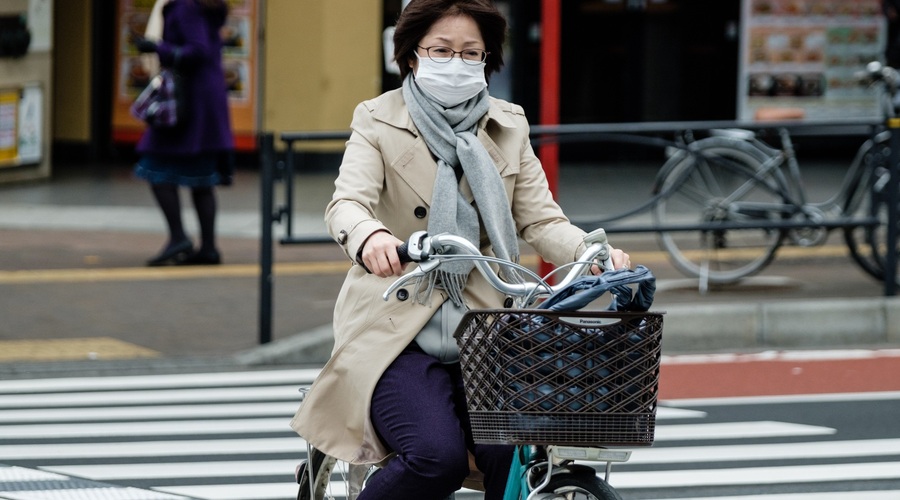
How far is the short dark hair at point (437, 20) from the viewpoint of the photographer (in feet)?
12.5

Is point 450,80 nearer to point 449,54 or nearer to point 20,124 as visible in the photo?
point 449,54

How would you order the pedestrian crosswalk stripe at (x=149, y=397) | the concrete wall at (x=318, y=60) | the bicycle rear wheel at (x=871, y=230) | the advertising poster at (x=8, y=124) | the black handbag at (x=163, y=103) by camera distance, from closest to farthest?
the pedestrian crosswalk stripe at (x=149, y=397) → the bicycle rear wheel at (x=871, y=230) → the black handbag at (x=163, y=103) → the advertising poster at (x=8, y=124) → the concrete wall at (x=318, y=60)

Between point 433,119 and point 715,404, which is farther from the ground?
point 433,119

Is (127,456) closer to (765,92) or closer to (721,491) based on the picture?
(721,491)

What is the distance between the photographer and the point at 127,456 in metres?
6.27

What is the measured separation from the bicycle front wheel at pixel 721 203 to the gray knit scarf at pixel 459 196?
546 centimetres

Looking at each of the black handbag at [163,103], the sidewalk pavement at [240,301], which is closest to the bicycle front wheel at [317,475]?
the sidewalk pavement at [240,301]

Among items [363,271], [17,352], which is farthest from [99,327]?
[363,271]

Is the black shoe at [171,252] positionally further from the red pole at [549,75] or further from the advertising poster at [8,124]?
the advertising poster at [8,124]

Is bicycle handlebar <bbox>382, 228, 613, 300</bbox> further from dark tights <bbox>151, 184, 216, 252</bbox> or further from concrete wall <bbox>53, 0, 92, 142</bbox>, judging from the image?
concrete wall <bbox>53, 0, 92, 142</bbox>

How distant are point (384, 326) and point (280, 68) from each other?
12542mm

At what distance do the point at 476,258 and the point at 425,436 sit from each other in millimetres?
457

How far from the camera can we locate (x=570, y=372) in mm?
3176

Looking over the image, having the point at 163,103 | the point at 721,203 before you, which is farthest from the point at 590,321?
the point at 163,103
